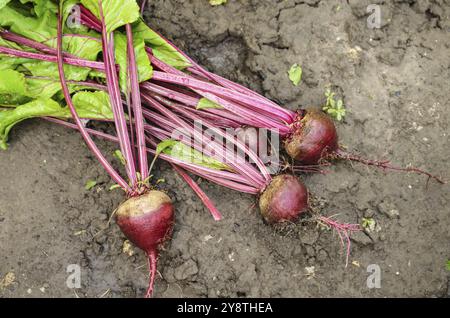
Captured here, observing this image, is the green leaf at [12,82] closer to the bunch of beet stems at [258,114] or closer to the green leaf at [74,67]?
the green leaf at [74,67]

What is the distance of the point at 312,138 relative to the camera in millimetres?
3135

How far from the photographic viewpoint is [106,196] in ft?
11.1

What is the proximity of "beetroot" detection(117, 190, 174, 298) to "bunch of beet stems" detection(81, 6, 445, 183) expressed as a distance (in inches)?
27.8

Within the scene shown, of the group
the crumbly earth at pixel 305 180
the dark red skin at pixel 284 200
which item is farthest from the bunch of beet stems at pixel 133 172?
the dark red skin at pixel 284 200

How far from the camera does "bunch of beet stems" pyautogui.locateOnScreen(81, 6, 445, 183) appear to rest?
3170 mm

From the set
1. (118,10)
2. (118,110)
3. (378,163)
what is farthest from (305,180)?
(118,10)

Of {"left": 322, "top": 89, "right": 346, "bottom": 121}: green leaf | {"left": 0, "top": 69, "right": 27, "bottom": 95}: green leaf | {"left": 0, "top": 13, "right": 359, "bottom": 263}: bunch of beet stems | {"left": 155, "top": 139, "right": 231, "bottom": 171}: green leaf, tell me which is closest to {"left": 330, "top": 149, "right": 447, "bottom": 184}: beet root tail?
{"left": 322, "top": 89, "right": 346, "bottom": 121}: green leaf

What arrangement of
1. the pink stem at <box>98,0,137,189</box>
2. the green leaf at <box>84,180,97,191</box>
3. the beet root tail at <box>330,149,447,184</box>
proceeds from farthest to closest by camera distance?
the green leaf at <box>84,180,97,191</box> → the beet root tail at <box>330,149,447,184</box> → the pink stem at <box>98,0,137,189</box>

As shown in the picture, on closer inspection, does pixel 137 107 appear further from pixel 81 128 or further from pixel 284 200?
pixel 284 200

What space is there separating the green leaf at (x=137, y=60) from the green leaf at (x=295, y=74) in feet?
3.26

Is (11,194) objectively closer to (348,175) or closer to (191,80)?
(191,80)

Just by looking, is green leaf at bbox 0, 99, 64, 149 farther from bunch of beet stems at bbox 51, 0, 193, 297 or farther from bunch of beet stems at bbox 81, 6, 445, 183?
bunch of beet stems at bbox 81, 6, 445, 183

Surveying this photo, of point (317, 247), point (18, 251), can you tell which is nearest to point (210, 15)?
point (317, 247)

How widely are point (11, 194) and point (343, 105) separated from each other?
7.83ft
